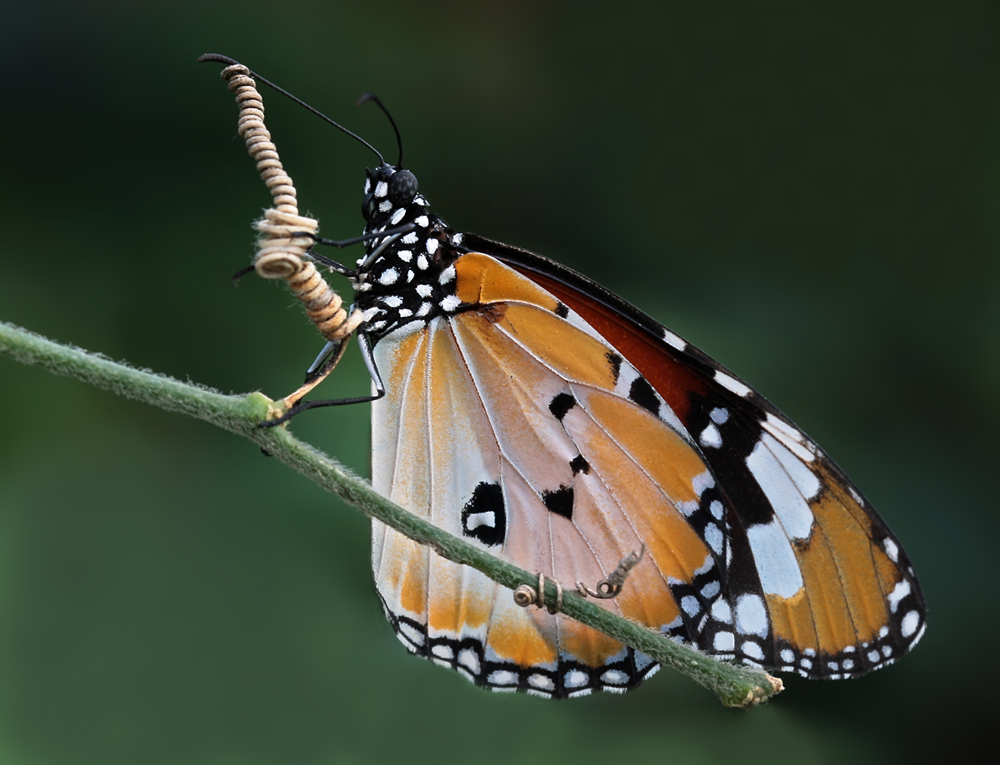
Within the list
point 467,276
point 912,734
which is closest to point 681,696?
point 912,734

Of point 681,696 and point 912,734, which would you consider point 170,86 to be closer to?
point 681,696

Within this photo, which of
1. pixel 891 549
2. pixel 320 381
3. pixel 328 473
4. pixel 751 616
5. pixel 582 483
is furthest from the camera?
pixel 582 483

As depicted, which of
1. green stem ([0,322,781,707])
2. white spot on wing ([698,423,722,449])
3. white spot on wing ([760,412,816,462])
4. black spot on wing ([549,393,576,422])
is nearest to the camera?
green stem ([0,322,781,707])

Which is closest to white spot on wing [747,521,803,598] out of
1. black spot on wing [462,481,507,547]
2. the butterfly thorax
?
black spot on wing [462,481,507,547]

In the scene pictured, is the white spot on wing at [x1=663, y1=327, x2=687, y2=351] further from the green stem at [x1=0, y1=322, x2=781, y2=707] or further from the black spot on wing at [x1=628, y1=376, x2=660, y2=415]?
the green stem at [x1=0, y1=322, x2=781, y2=707]

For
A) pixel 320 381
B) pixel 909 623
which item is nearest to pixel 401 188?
pixel 320 381

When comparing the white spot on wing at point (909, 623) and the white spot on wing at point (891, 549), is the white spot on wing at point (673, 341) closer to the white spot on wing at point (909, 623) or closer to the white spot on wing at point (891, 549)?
the white spot on wing at point (891, 549)

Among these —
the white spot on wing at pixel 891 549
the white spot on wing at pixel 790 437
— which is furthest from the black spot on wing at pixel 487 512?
the white spot on wing at pixel 891 549

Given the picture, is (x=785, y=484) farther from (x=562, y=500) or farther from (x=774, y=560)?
(x=562, y=500)
